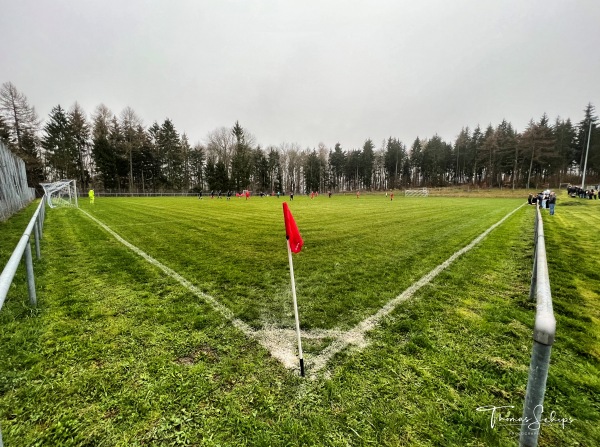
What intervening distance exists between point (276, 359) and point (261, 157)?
79787 millimetres

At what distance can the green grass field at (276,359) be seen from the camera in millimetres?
2129

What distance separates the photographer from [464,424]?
2.15 m

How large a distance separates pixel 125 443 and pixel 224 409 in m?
0.74

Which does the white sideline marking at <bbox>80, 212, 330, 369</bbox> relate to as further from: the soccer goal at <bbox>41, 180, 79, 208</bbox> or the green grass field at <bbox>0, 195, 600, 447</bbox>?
the soccer goal at <bbox>41, 180, 79, 208</bbox>

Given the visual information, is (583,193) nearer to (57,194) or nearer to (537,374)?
(537,374)

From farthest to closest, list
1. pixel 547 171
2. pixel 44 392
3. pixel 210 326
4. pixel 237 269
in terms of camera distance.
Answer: pixel 547 171, pixel 237 269, pixel 210 326, pixel 44 392

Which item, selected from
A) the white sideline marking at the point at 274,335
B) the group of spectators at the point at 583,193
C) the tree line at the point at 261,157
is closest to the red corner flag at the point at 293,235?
the white sideline marking at the point at 274,335

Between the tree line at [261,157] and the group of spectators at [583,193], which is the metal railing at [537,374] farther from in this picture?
the tree line at [261,157]

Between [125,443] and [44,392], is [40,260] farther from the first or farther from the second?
[125,443]

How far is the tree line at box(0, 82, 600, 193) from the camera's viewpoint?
5019 cm

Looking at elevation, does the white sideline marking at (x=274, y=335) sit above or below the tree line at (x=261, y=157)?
below

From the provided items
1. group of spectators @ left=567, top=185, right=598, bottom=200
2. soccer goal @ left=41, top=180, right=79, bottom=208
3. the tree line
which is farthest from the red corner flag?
the tree line

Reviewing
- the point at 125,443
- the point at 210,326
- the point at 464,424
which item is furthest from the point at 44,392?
the point at 464,424

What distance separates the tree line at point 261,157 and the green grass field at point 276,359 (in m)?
55.3
